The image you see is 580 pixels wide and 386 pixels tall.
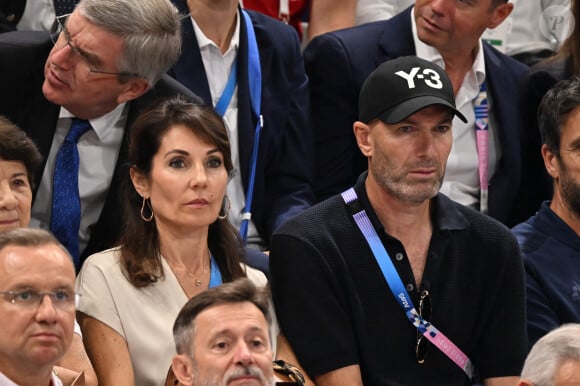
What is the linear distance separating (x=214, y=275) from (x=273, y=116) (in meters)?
1.03

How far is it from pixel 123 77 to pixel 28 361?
1.49 meters

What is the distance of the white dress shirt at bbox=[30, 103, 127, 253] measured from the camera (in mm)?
4695

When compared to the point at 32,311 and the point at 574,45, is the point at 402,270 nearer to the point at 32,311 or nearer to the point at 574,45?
the point at 32,311

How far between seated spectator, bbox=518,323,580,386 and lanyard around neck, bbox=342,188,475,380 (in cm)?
50

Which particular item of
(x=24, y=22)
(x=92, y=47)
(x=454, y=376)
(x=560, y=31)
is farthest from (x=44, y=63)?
(x=560, y=31)

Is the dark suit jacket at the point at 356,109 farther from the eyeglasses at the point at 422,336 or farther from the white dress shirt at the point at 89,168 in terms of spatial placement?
the eyeglasses at the point at 422,336

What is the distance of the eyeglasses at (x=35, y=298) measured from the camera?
11.6 ft

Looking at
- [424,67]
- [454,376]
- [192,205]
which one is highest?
[424,67]

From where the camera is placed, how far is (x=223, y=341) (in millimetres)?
3799

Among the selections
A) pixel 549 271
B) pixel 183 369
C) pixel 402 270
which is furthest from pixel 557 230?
pixel 183 369

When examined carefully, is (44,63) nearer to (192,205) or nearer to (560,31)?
(192,205)

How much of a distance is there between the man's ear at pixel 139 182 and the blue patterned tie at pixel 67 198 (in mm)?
243

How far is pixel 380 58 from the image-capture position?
5.39m

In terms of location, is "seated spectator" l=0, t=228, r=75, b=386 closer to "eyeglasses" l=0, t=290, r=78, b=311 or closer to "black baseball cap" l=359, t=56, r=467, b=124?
"eyeglasses" l=0, t=290, r=78, b=311
